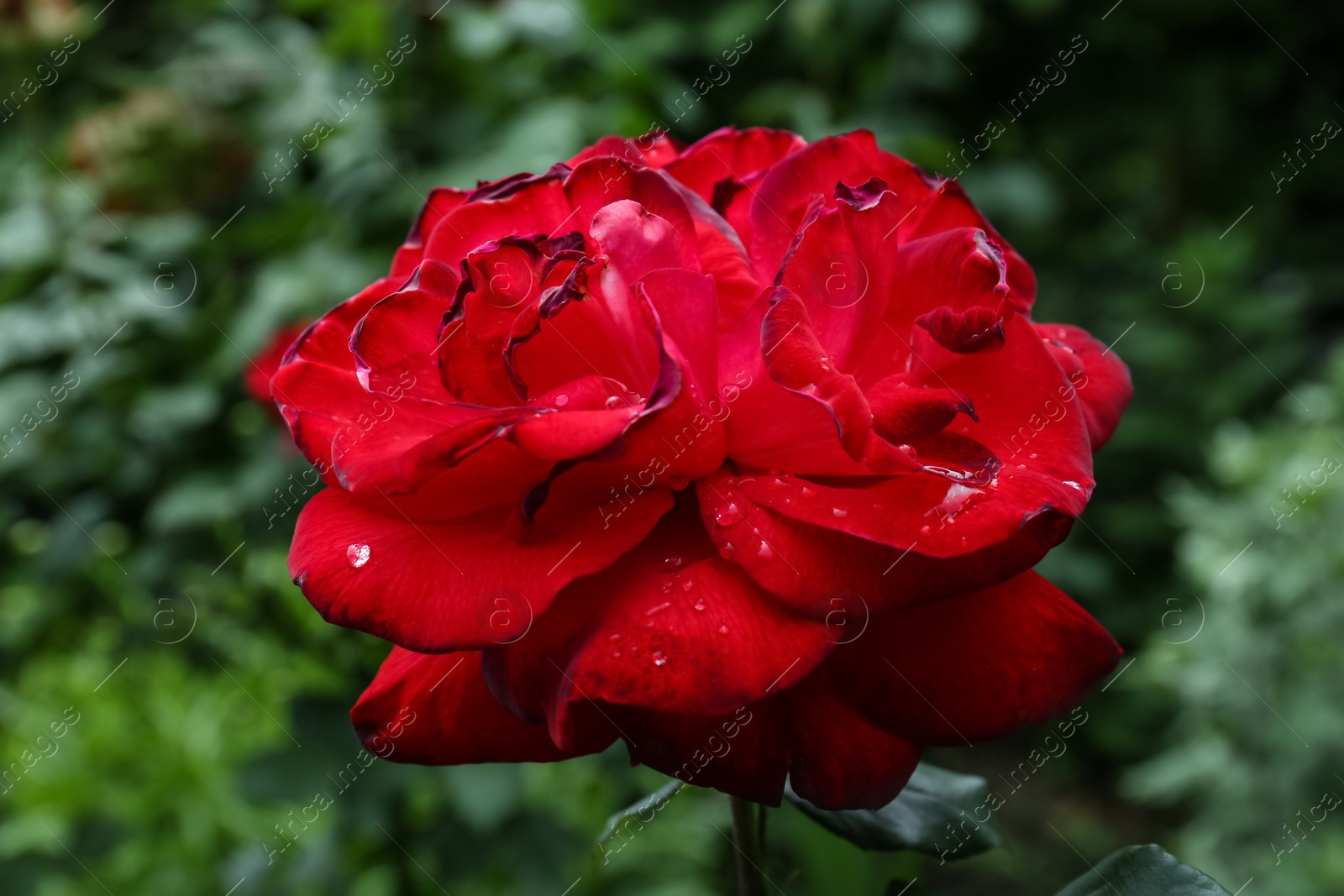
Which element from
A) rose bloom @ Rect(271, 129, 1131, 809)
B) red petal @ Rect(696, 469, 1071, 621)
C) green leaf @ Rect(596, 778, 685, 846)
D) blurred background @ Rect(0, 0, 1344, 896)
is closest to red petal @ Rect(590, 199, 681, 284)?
Answer: rose bloom @ Rect(271, 129, 1131, 809)

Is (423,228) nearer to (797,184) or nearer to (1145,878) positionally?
(797,184)

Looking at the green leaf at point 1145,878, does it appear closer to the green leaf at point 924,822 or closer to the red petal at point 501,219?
the green leaf at point 924,822

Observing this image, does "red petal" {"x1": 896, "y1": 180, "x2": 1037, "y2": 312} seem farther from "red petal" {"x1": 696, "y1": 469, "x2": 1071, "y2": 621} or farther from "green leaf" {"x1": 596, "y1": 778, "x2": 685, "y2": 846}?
"green leaf" {"x1": 596, "y1": 778, "x2": 685, "y2": 846}

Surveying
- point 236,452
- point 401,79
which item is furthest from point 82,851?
point 401,79

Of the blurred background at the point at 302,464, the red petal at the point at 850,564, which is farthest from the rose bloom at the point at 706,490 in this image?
the blurred background at the point at 302,464

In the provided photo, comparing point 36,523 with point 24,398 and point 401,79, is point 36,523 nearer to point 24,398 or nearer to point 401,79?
point 24,398
